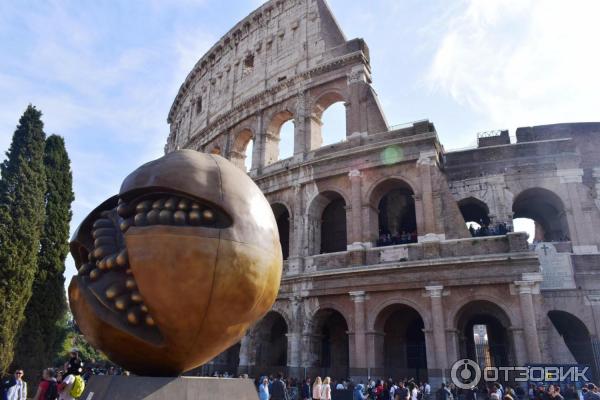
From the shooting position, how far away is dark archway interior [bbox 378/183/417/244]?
17.2 m

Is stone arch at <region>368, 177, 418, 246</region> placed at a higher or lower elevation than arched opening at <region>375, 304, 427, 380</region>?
higher

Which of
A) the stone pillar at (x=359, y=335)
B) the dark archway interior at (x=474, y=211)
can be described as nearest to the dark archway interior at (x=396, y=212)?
the dark archway interior at (x=474, y=211)

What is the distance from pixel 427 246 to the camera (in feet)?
45.7

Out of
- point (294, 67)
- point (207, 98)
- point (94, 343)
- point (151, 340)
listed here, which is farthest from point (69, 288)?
point (207, 98)

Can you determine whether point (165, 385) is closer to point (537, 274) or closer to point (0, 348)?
point (0, 348)

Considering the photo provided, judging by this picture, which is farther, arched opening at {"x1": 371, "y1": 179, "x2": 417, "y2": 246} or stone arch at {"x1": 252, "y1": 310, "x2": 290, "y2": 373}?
stone arch at {"x1": 252, "y1": 310, "x2": 290, "y2": 373}

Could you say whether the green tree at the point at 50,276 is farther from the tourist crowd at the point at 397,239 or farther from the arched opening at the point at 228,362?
the tourist crowd at the point at 397,239

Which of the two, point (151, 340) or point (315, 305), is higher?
point (315, 305)

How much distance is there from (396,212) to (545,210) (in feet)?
20.8

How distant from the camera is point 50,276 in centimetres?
1432

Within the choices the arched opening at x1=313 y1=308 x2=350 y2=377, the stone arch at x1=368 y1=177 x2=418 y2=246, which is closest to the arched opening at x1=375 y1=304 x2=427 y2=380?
the arched opening at x1=313 y1=308 x2=350 y2=377

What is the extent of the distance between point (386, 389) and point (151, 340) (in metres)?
10.2

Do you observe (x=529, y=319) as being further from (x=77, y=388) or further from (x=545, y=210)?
(x=77, y=388)

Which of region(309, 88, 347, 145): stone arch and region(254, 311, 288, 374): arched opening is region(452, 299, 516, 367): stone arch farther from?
region(309, 88, 347, 145): stone arch
